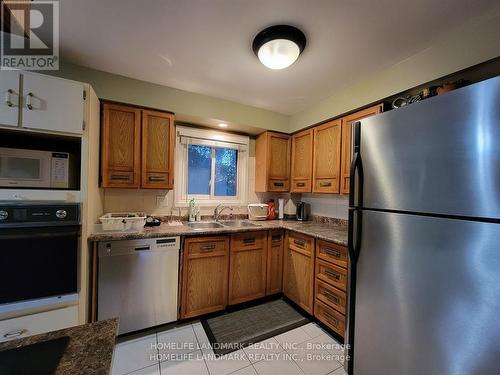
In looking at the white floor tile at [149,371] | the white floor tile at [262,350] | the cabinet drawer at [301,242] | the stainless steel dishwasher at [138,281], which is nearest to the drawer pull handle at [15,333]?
the stainless steel dishwasher at [138,281]

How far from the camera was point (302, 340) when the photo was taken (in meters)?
1.81

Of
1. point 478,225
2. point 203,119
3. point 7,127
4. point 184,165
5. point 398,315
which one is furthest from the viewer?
point 184,165

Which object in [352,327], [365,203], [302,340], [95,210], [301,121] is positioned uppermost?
[301,121]

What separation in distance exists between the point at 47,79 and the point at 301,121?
2447mm

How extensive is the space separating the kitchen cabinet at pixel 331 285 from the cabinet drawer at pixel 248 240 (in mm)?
621

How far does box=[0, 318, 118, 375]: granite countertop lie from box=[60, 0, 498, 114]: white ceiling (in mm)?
1611

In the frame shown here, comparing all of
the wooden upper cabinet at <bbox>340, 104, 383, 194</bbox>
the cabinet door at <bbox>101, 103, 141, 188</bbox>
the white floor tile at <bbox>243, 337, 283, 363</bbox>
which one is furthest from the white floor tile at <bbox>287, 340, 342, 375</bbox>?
the cabinet door at <bbox>101, 103, 141, 188</bbox>

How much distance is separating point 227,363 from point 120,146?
6.81ft

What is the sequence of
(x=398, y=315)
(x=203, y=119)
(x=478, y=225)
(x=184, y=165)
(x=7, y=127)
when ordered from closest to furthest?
1. (x=478, y=225)
2. (x=398, y=315)
3. (x=7, y=127)
4. (x=203, y=119)
5. (x=184, y=165)

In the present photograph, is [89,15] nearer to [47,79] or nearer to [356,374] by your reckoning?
[47,79]

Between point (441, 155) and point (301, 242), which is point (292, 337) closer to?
point (301, 242)

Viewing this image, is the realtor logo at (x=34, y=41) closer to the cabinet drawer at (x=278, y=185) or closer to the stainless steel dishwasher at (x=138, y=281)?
the stainless steel dishwasher at (x=138, y=281)

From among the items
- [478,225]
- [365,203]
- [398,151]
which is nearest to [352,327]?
[365,203]

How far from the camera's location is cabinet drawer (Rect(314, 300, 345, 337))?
69.0 inches
